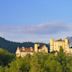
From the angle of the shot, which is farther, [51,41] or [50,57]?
[51,41]

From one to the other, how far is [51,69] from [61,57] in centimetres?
1662

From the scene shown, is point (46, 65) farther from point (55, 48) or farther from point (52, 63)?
point (55, 48)

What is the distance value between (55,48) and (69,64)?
49642mm

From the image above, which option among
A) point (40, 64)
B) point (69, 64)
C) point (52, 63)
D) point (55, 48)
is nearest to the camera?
point (40, 64)

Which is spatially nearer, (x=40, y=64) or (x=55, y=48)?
(x=40, y=64)

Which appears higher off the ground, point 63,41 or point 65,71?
point 63,41

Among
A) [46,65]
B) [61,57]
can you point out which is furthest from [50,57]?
[46,65]

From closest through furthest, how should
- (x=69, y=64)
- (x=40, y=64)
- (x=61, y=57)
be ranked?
(x=40, y=64), (x=69, y=64), (x=61, y=57)

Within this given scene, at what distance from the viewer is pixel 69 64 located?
77.6 meters

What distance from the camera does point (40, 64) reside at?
66250 mm

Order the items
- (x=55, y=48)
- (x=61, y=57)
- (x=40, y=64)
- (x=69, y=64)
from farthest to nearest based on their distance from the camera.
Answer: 1. (x=55, y=48)
2. (x=61, y=57)
3. (x=69, y=64)
4. (x=40, y=64)

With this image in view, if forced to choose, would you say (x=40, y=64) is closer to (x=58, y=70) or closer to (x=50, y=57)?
(x=58, y=70)

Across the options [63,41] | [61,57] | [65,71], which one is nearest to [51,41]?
[63,41]

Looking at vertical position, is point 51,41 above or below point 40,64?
above
